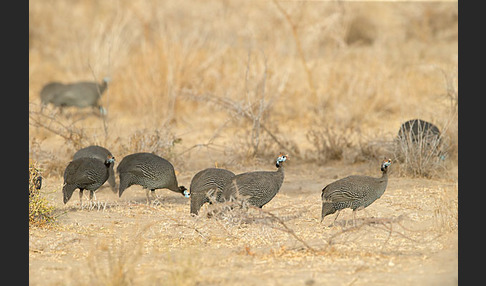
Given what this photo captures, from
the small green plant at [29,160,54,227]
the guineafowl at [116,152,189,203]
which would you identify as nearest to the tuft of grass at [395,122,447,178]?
the guineafowl at [116,152,189,203]

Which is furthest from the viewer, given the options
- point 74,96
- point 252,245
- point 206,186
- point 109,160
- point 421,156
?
point 74,96

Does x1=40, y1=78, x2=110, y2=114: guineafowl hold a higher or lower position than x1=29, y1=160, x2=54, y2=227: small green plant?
higher

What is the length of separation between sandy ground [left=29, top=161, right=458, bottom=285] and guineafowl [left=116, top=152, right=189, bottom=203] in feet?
0.78

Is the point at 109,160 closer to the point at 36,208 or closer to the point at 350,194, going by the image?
the point at 36,208

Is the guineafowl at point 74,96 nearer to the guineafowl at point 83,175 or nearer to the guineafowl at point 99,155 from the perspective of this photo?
the guineafowl at point 99,155

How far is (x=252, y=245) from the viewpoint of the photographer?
18.7 feet

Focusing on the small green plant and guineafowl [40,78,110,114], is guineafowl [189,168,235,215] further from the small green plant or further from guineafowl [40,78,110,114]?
guineafowl [40,78,110,114]

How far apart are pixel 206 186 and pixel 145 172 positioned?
815 mm

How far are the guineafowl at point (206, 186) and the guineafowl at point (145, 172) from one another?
0.57 meters

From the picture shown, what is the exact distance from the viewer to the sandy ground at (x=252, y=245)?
4723 mm

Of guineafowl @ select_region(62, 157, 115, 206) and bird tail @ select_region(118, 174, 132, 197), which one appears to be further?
bird tail @ select_region(118, 174, 132, 197)

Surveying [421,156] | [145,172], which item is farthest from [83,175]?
[421,156]

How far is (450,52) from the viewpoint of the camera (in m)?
→ 15.3

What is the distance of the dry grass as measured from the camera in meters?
5.20
